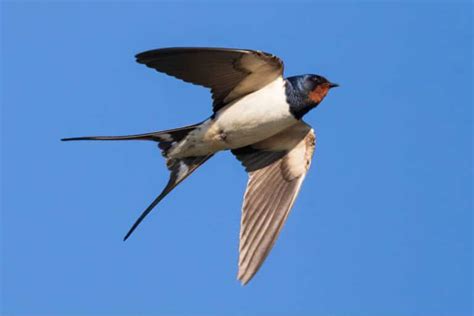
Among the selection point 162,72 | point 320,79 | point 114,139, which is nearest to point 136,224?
point 114,139

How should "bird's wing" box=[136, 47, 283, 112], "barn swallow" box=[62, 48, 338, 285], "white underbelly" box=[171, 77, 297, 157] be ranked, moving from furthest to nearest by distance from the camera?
"white underbelly" box=[171, 77, 297, 157]
"barn swallow" box=[62, 48, 338, 285]
"bird's wing" box=[136, 47, 283, 112]

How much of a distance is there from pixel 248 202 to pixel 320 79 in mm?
687

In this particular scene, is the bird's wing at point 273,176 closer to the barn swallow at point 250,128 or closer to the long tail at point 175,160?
the barn swallow at point 250,128

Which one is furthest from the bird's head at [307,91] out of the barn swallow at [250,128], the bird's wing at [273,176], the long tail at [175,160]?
the long tail at [175,160]

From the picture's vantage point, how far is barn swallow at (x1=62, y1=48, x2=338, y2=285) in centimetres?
425

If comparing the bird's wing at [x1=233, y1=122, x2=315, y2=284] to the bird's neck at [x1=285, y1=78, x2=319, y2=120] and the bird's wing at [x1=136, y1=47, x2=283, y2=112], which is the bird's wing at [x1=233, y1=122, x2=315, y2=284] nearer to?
the bird's neck at [x1=285, y1=78, x2=319, y2=120]

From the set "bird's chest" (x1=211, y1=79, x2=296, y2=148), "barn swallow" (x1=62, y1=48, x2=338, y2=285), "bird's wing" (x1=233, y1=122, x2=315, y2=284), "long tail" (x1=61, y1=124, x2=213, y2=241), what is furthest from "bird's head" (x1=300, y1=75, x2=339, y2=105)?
"long tail" (x1=61, y1=124, x2=213, y2=241)

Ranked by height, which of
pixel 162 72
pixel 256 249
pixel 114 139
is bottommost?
pixel 256 249

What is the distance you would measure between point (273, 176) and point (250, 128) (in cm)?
41

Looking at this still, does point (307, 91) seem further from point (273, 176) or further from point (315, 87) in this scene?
point (273, 176)

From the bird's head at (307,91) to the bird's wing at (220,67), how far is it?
98 mm

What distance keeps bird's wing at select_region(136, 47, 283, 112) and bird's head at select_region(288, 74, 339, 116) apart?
98 millimetres

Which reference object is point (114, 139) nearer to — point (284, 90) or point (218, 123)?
point (218, 123)

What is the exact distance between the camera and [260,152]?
4.82 m
